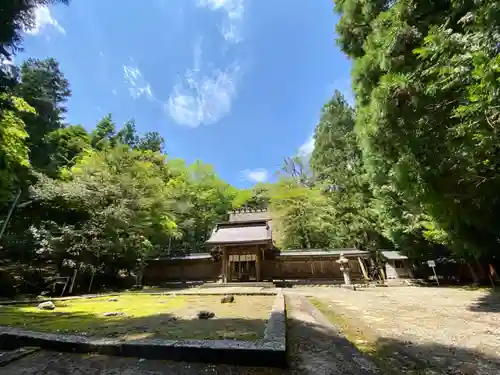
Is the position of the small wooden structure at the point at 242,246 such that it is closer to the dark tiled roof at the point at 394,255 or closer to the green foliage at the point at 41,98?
the dark tiled roof at the point at 394,255

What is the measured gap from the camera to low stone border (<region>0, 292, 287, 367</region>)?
7.47 feet

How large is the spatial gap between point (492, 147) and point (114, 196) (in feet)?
51.1

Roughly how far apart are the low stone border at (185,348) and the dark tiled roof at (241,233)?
45.9 feet

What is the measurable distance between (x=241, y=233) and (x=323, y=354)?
53.6ft

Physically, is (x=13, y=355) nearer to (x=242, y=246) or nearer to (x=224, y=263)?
(x=224, y=263)

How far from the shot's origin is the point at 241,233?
18.8 metres

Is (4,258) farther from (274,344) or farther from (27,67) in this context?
(27,67)

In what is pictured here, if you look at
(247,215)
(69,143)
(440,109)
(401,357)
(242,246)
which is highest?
(69,143)

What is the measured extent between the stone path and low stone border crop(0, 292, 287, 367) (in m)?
0.21

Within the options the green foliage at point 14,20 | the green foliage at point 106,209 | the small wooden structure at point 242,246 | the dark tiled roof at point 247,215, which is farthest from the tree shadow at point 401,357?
the dark tiled roof at point 247,215

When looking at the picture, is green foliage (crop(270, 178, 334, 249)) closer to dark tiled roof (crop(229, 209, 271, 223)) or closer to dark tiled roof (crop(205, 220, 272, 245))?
dark tiled roof (crop(229, 209, 271, 223))

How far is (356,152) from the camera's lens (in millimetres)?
20375

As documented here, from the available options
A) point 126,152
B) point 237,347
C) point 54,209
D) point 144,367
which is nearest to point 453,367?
point 237,347

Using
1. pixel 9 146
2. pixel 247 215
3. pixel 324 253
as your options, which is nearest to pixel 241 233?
pixel 247 215
